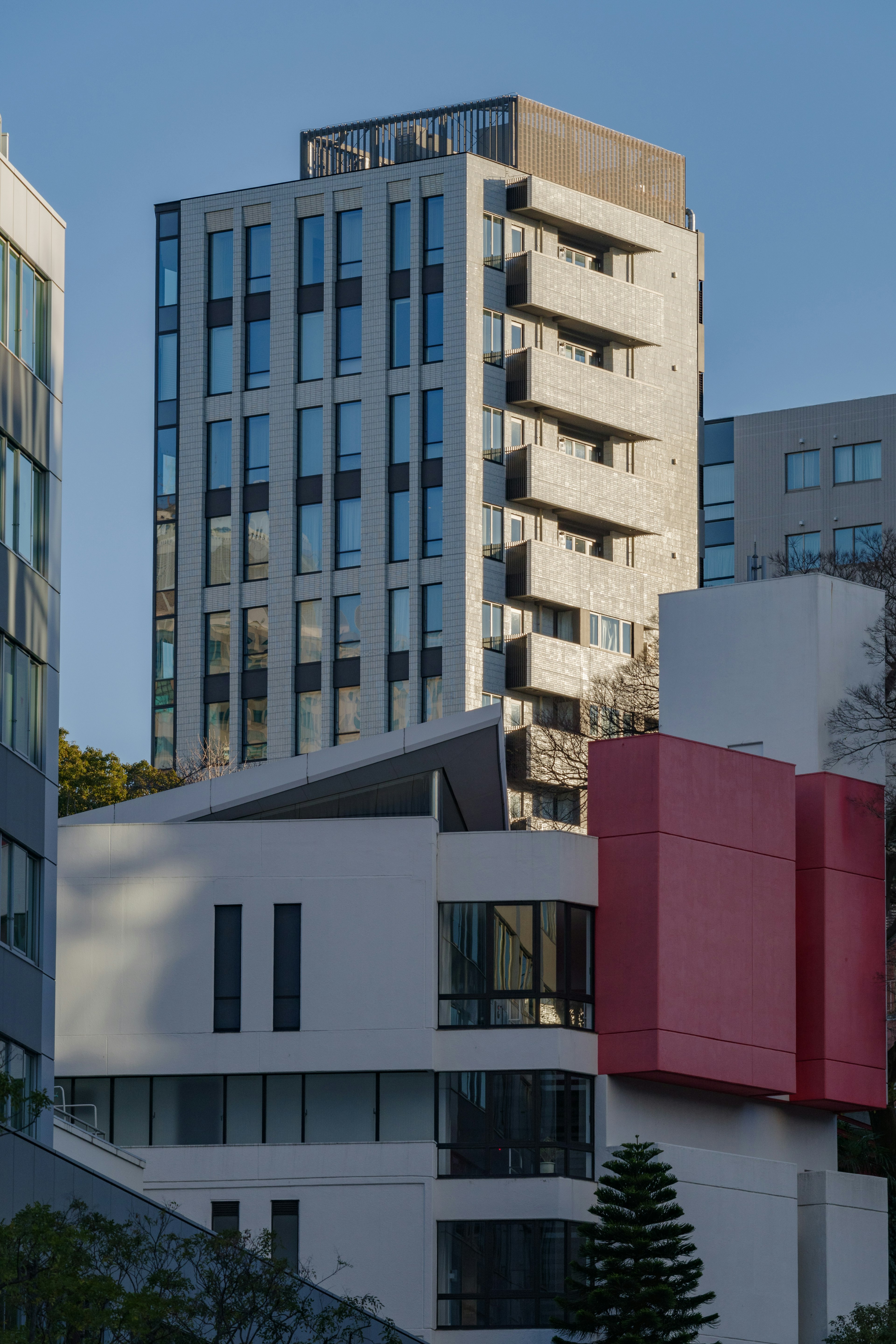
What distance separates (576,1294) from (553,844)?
8.35 m

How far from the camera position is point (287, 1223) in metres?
44.9

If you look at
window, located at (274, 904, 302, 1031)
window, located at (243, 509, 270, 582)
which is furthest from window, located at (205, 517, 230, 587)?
window, located at (274, 904, 302, 1031)

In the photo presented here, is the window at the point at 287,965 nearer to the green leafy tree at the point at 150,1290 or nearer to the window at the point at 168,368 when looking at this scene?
the green leafy tree at the point at 150,1290

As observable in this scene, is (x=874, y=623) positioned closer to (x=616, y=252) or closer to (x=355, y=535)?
(x=355, y=535)

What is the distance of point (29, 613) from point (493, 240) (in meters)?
47.3

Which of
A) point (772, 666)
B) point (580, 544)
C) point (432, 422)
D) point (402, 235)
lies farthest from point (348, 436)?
point (772, 666)

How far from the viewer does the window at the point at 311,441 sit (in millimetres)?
84062

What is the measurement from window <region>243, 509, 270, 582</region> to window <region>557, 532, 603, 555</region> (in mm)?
10056

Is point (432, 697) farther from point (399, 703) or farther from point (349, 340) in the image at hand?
point (349, 340)

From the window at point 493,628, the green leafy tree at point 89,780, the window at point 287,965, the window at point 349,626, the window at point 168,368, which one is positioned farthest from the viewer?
the window at point 168,368

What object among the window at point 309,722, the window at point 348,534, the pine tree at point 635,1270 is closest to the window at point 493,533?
the window at point 348,534

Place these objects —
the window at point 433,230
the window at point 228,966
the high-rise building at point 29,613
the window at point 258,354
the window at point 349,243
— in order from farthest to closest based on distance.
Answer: the window at point 258,354
the window at point 349,243
the window at point 433,230
the window at point 228,966
the high-rise building at point 29,613

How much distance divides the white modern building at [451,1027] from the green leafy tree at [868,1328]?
1.24 meters

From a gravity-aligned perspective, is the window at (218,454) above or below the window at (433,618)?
above
